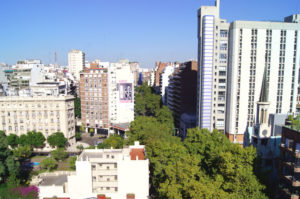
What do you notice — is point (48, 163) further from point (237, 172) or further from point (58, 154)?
point (237, 172)

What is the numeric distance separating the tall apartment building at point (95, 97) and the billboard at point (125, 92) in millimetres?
4771

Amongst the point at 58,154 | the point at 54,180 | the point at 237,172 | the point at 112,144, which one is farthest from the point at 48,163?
the point at 237,172

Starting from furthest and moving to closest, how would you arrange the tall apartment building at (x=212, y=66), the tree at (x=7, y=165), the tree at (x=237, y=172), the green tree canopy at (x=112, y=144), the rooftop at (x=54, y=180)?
the green tree canopy at (x=112, y=144)
the tall apartment building at (x=212, y=66)
the rooftop at (x=54, y=180)
the tree at (x=7, y=165)
the tree at (x=237, y=172)

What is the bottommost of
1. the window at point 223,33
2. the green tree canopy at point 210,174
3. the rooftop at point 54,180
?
the rooftop at point 54,180

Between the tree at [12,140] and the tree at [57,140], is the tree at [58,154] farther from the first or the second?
the tree at [12,140]

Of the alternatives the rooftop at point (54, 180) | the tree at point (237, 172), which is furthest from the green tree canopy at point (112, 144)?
the tree at point (237, 172)

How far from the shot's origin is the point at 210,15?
55781mm

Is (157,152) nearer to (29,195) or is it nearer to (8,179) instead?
(29,195)

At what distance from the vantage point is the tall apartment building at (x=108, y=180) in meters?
36.1

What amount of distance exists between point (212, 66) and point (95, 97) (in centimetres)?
4245

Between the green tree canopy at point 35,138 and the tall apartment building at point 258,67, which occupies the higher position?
the tall apartment building at point 258,67

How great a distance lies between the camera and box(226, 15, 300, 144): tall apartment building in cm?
5481

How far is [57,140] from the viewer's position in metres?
64.7

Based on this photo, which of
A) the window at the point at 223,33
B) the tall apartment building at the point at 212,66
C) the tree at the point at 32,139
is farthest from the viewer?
the tree at the point at 32,139
